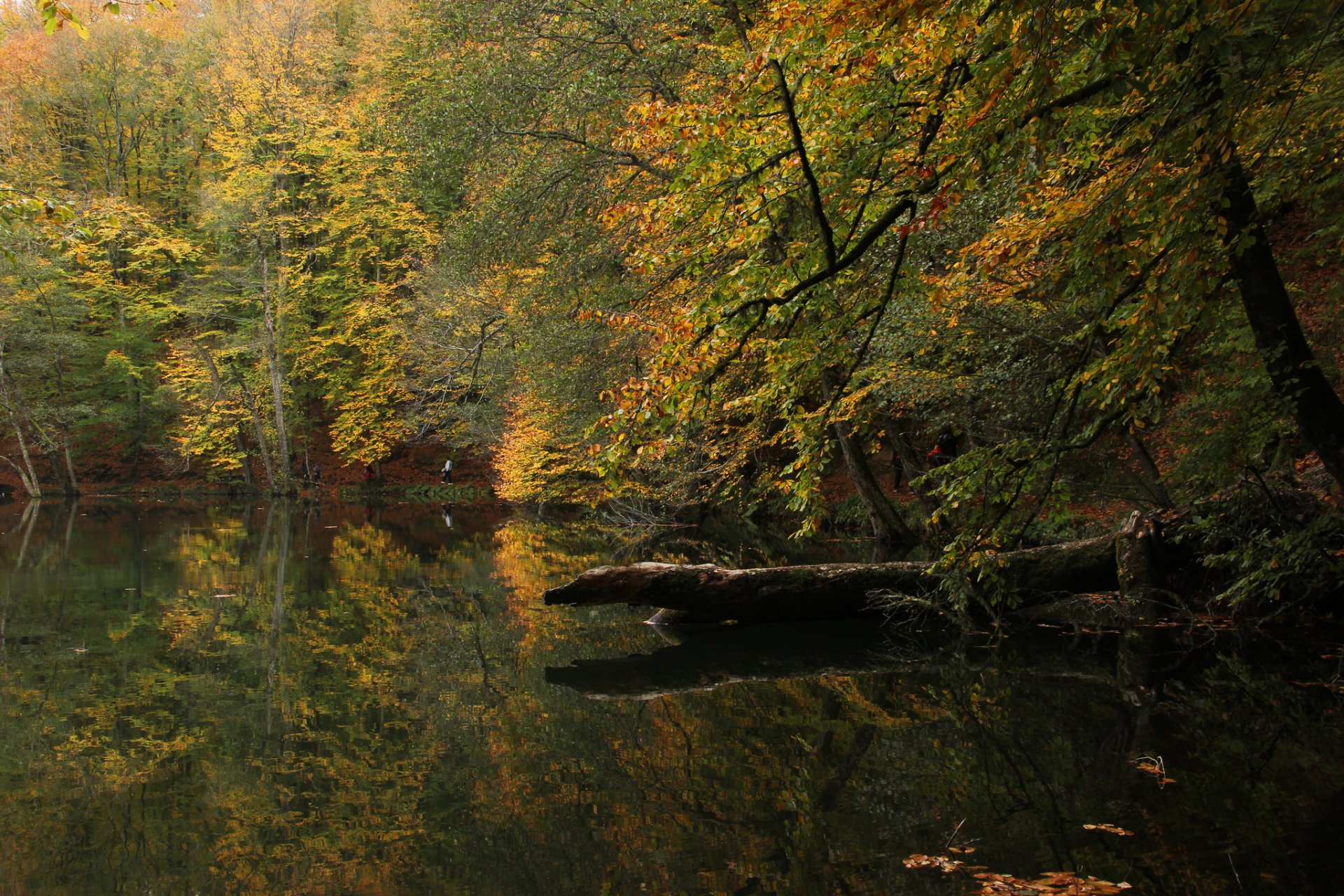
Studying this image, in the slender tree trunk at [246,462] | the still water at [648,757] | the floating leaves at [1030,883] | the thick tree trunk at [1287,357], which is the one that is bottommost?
the floating leaves at [1030,883]

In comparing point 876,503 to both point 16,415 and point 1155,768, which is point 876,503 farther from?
point 16,415

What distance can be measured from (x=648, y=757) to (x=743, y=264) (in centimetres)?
284

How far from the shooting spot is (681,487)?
15977 millimetres

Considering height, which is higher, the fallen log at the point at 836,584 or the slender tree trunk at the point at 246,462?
the slender tree trunk at the point at 246,462

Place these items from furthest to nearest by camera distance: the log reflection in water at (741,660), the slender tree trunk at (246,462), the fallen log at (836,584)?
the slender tree trunk at (246,462) → the fallen log at (836,584) → the log reflection in water at (741,660)

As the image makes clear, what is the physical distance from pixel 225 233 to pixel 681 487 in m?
20.0

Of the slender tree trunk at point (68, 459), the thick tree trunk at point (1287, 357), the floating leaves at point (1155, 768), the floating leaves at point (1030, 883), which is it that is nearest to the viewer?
the floating leaves at point (1030, 883)

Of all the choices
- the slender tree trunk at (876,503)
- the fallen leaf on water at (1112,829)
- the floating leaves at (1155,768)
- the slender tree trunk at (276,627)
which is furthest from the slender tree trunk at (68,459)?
the fallen leaf on water at (1112,829)

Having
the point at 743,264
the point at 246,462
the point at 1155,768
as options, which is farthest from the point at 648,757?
the point at 246,462

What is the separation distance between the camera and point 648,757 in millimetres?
5496

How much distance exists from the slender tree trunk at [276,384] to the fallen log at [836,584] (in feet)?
74.7

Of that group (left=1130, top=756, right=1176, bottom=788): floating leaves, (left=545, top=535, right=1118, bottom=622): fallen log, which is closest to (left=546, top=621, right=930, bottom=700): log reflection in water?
(left=545, top=535, right=1118, bottom=622): fallen log

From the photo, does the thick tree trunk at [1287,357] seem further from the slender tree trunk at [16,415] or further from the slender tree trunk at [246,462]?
the slender tree trunk at [16,415]

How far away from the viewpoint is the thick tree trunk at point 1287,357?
19.2 feet
